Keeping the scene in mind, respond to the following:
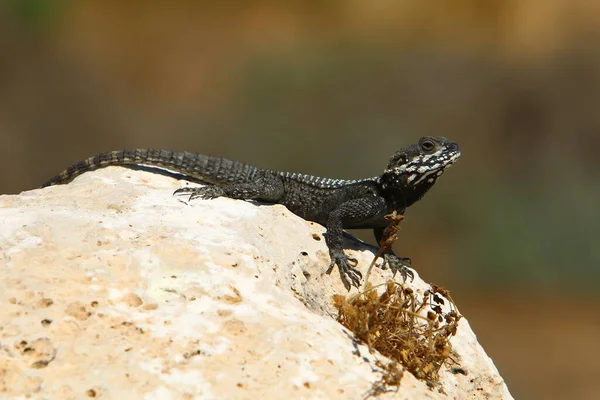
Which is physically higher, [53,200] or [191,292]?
[191,292]

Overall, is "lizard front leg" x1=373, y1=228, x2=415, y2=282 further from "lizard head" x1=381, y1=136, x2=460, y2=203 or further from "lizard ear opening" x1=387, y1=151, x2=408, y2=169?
"lizard ear opening" x1=387, y1=151, x2=408, y2=169

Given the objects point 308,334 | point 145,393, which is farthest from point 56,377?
point 308,334

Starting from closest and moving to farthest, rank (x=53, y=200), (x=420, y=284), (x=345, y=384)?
(x=345, y=384)
(x=53, y=200)
(x=420, y=284)

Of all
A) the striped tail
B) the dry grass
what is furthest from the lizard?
the dry grass

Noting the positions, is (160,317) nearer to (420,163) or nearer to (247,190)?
(247,190)

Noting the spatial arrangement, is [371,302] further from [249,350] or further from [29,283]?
[29,283]

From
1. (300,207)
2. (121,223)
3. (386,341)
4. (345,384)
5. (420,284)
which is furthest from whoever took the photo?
(300,207)

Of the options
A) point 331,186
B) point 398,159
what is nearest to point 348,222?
point 331,186
